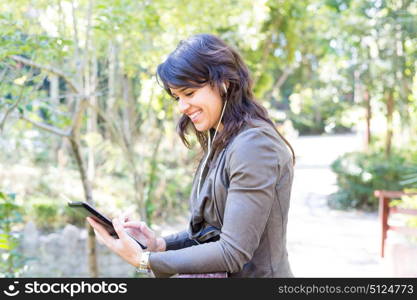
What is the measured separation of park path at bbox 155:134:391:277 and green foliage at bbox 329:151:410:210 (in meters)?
Answer: 0.33

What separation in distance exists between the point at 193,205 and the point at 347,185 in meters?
10.5

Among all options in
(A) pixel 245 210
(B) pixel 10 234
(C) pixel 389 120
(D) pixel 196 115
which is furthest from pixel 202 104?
(C) pixel 389 120

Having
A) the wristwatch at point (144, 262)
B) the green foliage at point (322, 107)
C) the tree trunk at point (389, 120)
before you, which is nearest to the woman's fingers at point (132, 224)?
the wristwatch at point (144, 262)

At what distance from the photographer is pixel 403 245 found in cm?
546

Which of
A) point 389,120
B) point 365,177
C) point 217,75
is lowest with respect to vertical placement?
point 365,177

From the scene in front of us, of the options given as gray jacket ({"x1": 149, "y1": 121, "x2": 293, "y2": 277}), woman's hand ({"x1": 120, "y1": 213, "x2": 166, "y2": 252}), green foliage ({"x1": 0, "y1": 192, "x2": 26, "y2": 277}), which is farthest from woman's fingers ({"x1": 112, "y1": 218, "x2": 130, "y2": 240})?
green foliage ({"x1": 0, "y1": 192, "x2": 26, "y2": 277})

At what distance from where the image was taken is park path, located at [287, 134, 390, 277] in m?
7.00

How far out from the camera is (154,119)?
738cm

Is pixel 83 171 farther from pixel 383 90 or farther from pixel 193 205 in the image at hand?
pixel 383 90

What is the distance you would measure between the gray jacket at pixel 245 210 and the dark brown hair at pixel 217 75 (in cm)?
5

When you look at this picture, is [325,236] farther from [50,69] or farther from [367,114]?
[50,69]

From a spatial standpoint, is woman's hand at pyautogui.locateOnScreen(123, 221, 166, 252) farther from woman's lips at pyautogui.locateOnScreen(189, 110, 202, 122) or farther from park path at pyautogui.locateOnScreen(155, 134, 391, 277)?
park path at pyautogui.locateOnScreen(155, 134, 391, 277)

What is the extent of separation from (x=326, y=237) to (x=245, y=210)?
784 centimetres

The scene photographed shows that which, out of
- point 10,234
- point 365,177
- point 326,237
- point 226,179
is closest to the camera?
point 226,179
